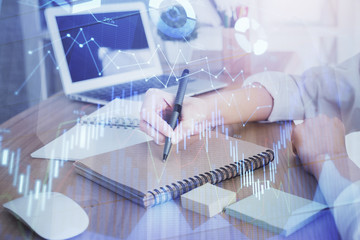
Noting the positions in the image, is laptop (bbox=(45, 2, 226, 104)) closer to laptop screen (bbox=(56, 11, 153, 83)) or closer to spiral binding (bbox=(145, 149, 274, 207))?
laptop screen (bbox=(56, 11, 153, 83))

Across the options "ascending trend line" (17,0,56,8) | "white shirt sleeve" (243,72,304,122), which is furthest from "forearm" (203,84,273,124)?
"ascending trend line" (17,0,56,8)

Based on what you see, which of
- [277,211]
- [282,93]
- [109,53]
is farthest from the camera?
[282,93]

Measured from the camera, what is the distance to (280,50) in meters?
0.44

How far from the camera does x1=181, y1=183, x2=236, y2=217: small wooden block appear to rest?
11.6 inches

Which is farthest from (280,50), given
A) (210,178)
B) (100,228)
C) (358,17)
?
(100,228)

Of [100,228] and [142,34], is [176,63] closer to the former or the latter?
[142,34]

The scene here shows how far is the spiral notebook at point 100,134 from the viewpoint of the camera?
42cm

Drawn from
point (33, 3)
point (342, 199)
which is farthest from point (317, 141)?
point (33, 3)

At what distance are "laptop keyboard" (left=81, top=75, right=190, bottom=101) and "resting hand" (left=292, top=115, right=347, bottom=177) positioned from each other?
173mm

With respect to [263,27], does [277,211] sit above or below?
below

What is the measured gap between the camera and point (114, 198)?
321 mm

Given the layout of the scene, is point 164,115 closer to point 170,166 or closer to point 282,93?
point 170,166

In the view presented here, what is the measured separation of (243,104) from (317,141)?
0.16 m

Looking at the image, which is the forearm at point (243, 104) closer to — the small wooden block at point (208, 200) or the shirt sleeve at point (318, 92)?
the shirt sleeve at point (318, 92)
